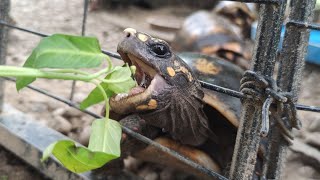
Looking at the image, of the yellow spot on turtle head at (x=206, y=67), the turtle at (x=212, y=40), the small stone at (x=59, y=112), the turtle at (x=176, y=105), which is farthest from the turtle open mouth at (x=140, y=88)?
the turtle at (x=212, y=40)

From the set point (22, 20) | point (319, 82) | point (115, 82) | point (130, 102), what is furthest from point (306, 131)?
point (22, 20)

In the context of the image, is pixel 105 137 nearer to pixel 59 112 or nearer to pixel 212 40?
pixel 59 112

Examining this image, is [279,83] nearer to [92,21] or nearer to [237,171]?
[237,171]

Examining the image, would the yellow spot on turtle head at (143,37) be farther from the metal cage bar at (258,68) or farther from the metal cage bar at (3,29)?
the metal cage bar at (3,29)

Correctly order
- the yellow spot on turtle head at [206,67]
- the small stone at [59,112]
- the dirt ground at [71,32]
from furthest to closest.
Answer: the small stone at [59,112] → the dirt ground at [71,32] → the yellow spot on turtle head at [206,67]

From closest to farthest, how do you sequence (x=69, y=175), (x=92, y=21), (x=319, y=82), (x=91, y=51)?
(x=91, y=51)
(x=69, y=175)
(x=319, y=82)
(x=92, y=21)

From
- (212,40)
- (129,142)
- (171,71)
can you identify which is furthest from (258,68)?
(212,40)
